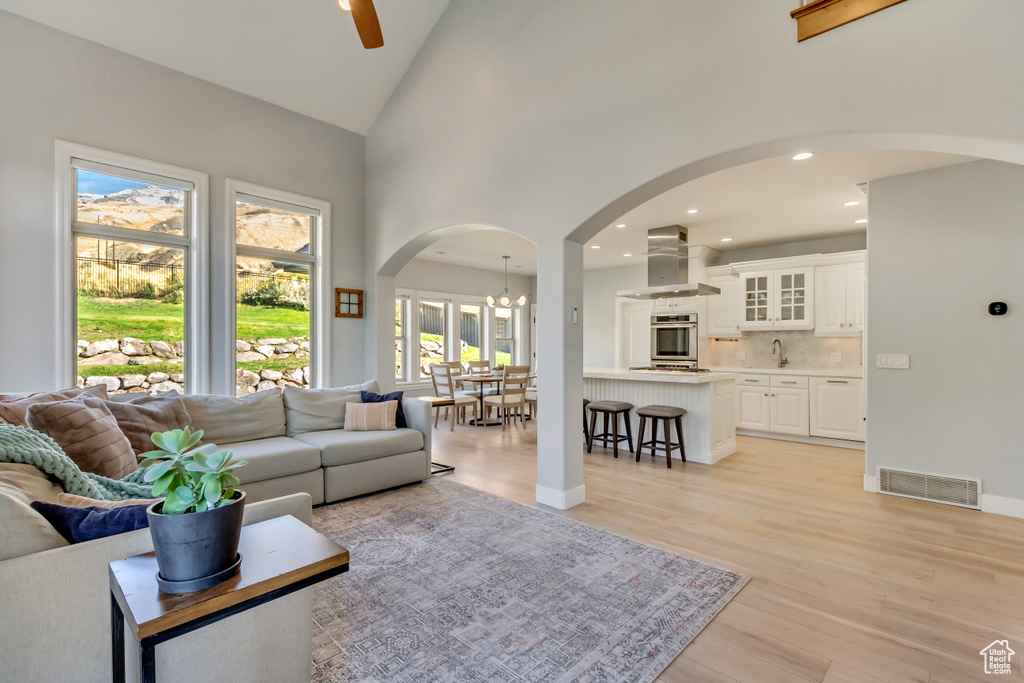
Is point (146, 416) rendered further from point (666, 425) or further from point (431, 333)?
point (431, 333)

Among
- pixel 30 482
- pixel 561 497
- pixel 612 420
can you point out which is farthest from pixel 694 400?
pixel 30 482

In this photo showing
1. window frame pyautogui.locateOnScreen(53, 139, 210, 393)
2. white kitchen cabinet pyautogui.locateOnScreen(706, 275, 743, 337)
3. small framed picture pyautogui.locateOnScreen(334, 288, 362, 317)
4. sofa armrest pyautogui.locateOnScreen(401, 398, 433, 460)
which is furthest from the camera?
white kitchen cabinet pyautogui.locateOnScreen(706, 275, 743, 337)

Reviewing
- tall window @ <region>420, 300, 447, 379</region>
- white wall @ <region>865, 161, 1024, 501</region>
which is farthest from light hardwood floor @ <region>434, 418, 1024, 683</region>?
tall window @ <region>420, 300, 447, 379</region>

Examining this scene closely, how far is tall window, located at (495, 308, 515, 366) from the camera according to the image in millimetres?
9992

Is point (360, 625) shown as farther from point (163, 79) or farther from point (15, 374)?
point (163, 79)

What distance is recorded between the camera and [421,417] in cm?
430

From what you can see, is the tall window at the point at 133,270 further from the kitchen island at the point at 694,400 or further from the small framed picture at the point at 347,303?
the kitchen island at the point at 694,400

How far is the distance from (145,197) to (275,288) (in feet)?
4.22

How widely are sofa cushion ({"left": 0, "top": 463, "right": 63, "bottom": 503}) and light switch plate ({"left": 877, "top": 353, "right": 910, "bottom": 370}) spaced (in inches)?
204

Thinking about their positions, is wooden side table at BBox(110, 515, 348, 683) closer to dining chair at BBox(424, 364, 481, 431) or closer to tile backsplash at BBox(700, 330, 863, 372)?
dining chair at BBox(424, 364, 481, 431)

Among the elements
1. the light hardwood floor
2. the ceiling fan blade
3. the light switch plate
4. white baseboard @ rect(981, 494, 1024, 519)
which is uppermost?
the ceiling fan blade

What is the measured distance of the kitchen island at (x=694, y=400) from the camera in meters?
4.95

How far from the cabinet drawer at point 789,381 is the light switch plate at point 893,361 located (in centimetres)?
207

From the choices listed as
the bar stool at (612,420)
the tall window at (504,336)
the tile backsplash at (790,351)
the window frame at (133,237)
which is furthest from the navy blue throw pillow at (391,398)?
the tall window at (504,336)
